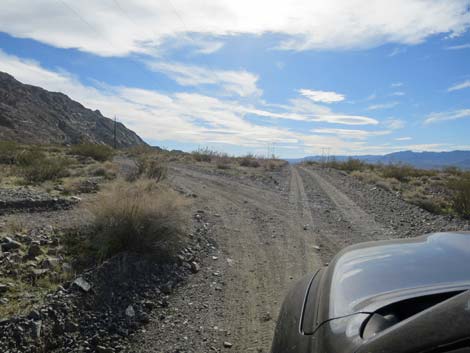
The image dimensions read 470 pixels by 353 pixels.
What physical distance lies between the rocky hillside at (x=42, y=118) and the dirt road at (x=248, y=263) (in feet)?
162

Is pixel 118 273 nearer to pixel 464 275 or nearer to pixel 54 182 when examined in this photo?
pixel 464 275

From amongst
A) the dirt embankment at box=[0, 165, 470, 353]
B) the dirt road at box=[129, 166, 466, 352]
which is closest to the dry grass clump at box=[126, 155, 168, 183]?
the dirt road at box=[129, 166, 466, 352]

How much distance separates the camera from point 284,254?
6148 mm

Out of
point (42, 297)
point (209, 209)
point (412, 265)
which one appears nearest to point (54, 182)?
point (209, 209)

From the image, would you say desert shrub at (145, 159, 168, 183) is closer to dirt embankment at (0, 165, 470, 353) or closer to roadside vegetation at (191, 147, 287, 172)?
dirt embankment at (0, 165, 470, 353)

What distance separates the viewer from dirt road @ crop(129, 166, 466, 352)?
3.64 meters

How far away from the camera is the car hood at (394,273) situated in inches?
64.7

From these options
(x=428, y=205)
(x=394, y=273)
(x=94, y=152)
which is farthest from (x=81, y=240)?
(x=94, y=152)

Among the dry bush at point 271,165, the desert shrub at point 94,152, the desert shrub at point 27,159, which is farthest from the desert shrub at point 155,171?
the dry bush at point 271,165

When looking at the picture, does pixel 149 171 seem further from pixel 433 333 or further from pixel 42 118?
pixel 42 118

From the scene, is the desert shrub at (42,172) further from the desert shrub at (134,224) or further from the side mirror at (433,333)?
the side mirror at (433,333)

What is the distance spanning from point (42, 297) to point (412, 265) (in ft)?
11.7

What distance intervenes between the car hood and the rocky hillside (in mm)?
56032

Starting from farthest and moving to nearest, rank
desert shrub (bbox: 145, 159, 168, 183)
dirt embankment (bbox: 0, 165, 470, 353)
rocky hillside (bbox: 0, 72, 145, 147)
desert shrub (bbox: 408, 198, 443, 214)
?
rocky hillside (bbox: 0, 72, 145, 147) → desert shrub (bbox: 145, 159, 168, 183) → desert shrub (bbox: 408, 198, 443, 214) → dirt embankment (bbox: 0, 165, 470, 353)
